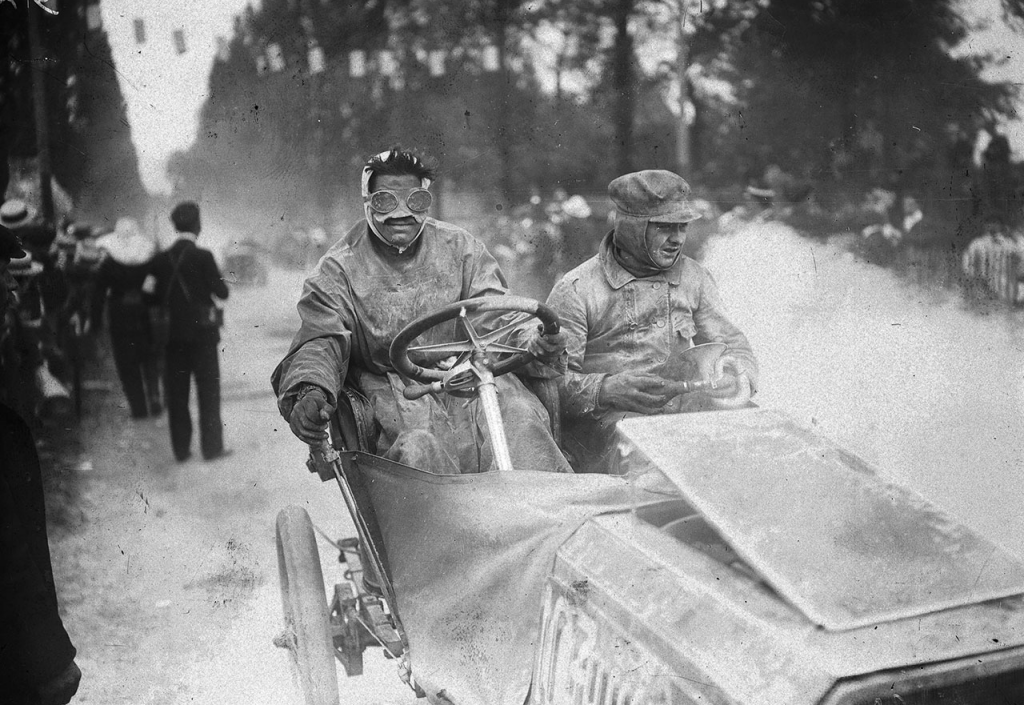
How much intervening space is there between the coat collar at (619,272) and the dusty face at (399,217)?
793 millimetres

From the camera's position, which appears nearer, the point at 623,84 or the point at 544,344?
the point at 544,344

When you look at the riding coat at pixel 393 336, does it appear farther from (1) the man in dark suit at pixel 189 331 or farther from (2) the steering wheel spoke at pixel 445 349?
(1) the man in dark suit at pixel 189 331

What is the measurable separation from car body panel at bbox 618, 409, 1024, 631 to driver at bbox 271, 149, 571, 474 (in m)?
→ 0.87

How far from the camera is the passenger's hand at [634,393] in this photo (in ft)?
11.7

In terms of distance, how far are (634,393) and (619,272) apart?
0.50 meters

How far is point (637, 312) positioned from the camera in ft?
12.3

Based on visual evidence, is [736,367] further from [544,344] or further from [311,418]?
[311,418]

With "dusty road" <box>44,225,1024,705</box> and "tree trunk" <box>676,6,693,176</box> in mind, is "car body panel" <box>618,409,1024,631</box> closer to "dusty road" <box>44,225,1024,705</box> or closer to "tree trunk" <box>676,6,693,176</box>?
"dusty road" <box>44,225,1024,705</box>

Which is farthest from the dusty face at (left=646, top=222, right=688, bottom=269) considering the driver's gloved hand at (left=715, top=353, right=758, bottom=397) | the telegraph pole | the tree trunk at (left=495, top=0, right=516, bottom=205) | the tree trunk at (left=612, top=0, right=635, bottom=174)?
the telegraph pole

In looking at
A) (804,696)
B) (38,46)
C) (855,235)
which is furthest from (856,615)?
(38,46)

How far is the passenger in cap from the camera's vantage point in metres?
3.63

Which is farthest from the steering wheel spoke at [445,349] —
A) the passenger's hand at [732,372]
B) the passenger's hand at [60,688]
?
the passenger's hand at [60,688]

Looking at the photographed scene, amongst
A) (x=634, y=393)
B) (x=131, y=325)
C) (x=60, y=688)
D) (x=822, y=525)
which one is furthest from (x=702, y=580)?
(x=131, y=325)

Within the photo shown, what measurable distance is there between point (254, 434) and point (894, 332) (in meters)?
2.57
